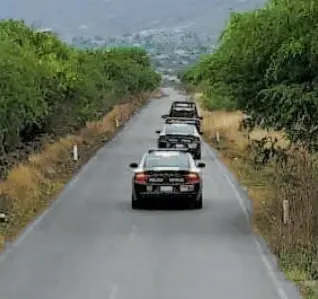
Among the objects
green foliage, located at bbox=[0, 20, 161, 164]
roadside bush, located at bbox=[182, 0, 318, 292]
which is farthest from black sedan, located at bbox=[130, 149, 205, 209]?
green foliage, located at bbox=[0, 20, 161, 164]

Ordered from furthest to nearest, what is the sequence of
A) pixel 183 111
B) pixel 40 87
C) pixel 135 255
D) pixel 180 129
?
pixel 183 111, pixel 180 129, pixel 40 87, pixel 135 255

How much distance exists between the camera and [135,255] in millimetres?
18797

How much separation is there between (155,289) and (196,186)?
446 inches

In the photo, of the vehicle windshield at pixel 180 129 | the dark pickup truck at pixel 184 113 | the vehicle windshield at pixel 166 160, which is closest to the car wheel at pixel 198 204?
the vehicle windshield at pixel 166 160

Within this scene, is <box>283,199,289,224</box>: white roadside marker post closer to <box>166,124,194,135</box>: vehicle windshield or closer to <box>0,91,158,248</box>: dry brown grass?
<box>0,91,158,248</box>: dry brown grass

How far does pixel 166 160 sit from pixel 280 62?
21.0 ft

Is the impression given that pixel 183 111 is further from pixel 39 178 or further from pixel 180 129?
pixel 39 178

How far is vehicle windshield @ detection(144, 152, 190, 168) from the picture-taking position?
88.2 ft

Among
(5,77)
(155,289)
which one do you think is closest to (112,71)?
(5,77)

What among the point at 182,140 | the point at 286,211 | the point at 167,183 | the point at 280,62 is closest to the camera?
the point at 286,211

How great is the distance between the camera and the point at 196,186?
26422 mm

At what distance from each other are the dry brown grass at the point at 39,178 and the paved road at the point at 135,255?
0.48 meters

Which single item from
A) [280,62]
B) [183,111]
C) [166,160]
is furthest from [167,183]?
[183,111]

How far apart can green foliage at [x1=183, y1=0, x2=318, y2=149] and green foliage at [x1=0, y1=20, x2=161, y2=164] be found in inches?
249
